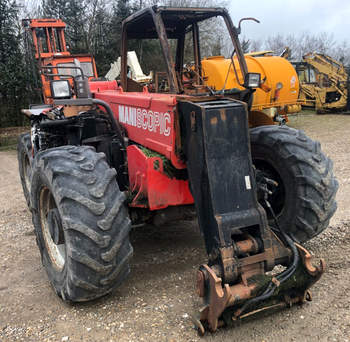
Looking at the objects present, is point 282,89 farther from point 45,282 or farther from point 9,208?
point 45,282

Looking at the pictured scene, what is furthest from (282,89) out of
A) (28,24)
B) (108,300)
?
(108,300)

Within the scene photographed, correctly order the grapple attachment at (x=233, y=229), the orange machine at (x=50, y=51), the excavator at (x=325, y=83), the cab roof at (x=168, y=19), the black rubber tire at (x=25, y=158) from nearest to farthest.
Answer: the grapple attachment at (x=233, y=229), the cab roof at (x=168, y=19), the black rubber tire at (x=25, y=158), the orange machine at (x=50, y=51), the excavator at (x=325, y=83)

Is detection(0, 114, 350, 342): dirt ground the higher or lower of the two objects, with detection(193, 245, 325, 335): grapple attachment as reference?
lower

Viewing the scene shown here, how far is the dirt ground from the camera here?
9.20ft

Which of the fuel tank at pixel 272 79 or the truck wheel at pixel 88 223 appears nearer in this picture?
the truck wheel at pixel 88 223

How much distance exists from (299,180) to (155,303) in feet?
5.48

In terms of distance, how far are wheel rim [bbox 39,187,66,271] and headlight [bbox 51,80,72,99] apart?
1.31 metres

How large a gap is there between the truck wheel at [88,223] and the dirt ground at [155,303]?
24 centimetres

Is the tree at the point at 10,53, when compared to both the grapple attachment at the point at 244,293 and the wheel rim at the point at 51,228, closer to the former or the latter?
the wheel rim at the point at 51,228

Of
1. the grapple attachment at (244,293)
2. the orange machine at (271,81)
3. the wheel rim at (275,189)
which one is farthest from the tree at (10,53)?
the grapple attachment at (244,293)

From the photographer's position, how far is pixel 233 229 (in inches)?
110

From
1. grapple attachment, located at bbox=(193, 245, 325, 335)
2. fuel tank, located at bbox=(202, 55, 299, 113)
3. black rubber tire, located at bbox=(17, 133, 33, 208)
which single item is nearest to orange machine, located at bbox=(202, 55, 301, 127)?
fuel tank, located at bbox=(202, 55, 299, 113)

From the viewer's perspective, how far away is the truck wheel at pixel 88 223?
113 inches

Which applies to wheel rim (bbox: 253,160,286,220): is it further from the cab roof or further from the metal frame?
the cab roof
